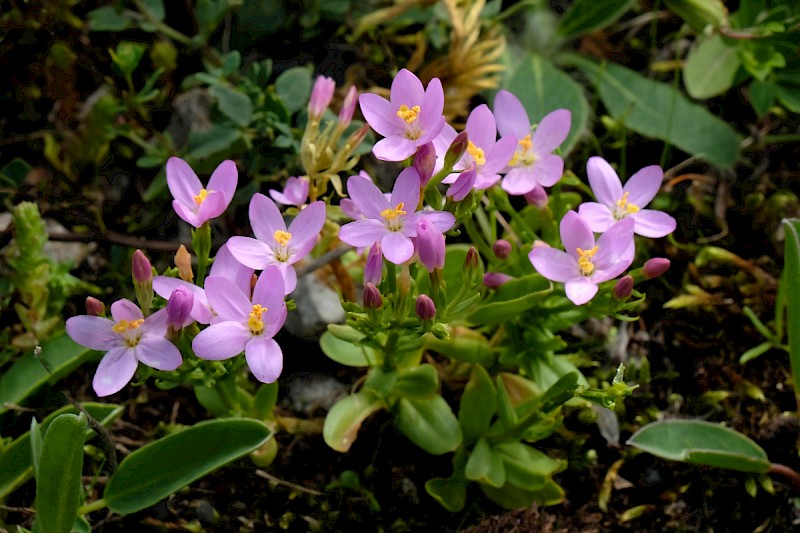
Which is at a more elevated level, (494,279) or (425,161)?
(425,161)

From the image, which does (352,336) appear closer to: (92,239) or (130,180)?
(92,239)

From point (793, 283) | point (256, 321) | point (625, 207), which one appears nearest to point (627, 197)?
point (625, 207)

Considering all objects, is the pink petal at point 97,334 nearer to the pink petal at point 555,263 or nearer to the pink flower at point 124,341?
the pink flower at point 124,341

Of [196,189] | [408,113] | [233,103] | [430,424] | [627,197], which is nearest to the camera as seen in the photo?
[408,113]

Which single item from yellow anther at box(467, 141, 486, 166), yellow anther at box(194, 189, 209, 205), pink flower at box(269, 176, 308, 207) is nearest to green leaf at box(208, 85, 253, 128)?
pink flower at box(269, 176, 308, 207)

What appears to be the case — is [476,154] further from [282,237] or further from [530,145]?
[282,237]

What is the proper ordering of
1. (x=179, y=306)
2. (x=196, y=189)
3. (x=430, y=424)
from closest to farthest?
(x=179, y=306), (x=196, y=189), (x=430, y=424)

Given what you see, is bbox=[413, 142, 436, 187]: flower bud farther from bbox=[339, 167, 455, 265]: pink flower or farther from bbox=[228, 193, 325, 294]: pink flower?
bbox=[228, 193, 325, 294]: pink flower
